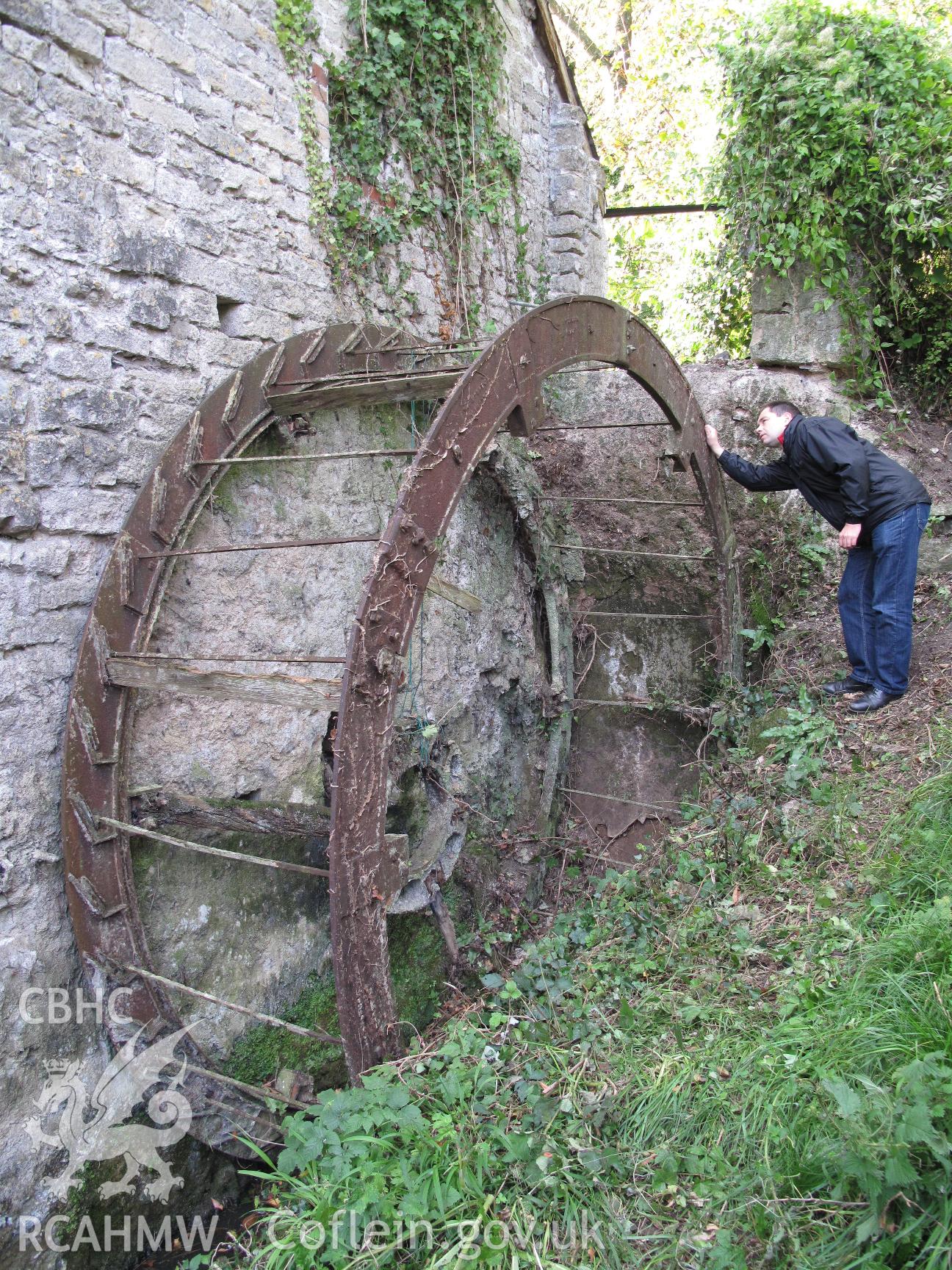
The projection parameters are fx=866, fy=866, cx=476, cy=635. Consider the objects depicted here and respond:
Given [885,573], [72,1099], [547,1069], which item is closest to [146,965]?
[72,1099]

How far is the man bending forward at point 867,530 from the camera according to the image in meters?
4.15

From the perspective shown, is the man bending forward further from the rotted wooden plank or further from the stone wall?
the rotted wooden plank

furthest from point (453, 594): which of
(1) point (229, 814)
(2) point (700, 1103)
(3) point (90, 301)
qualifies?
(2) point (700, 1103)

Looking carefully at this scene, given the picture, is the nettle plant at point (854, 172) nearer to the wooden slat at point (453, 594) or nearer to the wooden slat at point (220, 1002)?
the wooden slat at point (453, 594)

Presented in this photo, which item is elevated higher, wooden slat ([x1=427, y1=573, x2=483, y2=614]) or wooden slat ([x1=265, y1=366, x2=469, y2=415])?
wooden slat ([x1=265, y1=366, x2=469, y2=415])

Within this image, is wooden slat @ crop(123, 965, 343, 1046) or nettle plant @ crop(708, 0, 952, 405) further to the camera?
nettle plant @ crop(708, 0, 952, 405)

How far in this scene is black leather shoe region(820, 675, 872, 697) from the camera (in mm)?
4387

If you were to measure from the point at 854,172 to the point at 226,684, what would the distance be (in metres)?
4.96

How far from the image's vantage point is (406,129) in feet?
14.3

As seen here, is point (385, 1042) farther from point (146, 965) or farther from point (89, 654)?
point (89, 654)

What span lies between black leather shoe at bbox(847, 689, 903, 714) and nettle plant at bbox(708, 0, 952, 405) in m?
2.29

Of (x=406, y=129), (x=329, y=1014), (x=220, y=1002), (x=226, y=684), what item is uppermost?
(x=406, y=129)

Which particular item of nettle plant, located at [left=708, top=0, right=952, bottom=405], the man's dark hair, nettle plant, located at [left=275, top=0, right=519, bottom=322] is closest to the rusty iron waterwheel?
nettle plant, located at [left=275, top=0, right=519, bottom=322]

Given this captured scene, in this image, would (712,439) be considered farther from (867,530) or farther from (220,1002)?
(220,1002)
